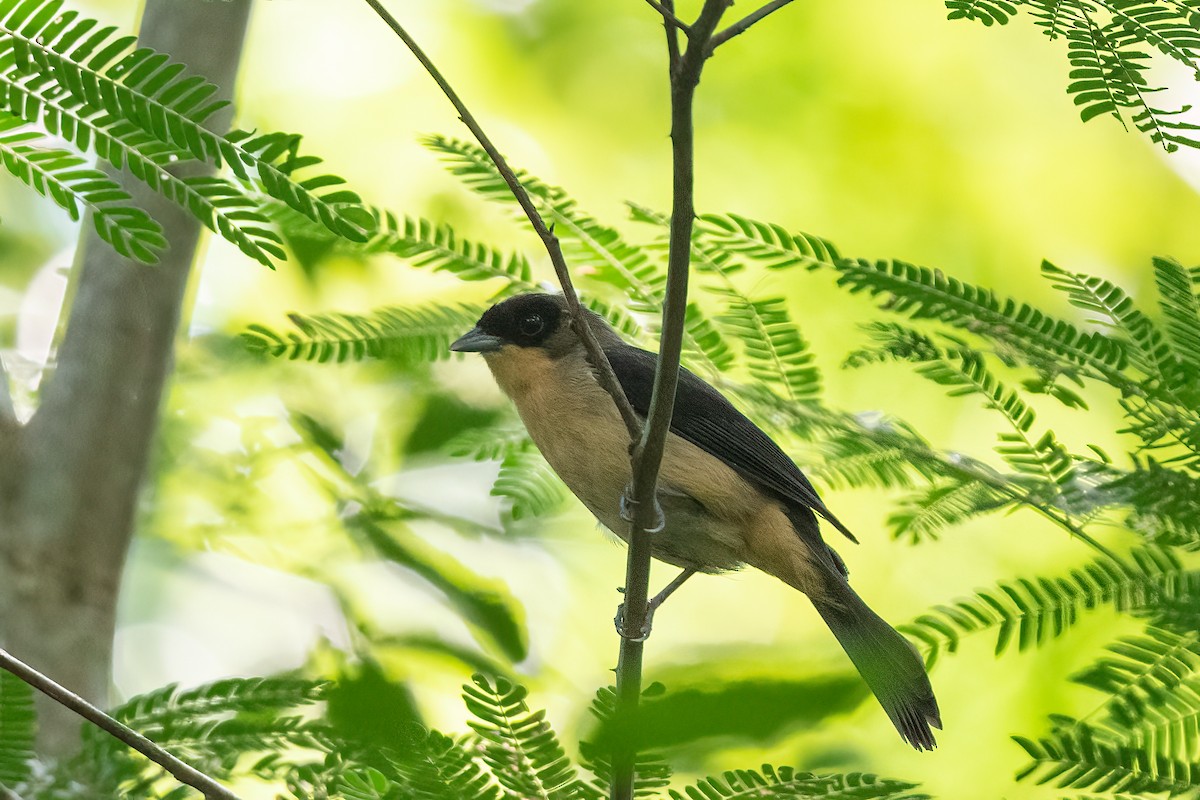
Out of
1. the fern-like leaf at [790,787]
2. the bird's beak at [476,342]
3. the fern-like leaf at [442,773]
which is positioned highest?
the bird's beak at [476,342]

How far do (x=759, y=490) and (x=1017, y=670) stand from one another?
128 centimetres

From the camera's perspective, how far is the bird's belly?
4.06 metres

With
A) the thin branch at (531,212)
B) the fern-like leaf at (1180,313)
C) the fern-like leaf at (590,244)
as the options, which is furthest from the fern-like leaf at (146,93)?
the fern-like leaf at (1180,313)

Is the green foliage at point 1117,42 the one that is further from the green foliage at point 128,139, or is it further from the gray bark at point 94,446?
the gray bark at point 94,446

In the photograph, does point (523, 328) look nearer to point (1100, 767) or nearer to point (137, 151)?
point (137, 151)

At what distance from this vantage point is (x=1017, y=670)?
4.57m

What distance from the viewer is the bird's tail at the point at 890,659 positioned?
11.0ft

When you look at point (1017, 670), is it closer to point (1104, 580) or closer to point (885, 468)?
point (885, 468)

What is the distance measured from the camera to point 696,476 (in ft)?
13.7

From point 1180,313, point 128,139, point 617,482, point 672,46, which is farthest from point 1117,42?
point 617,482

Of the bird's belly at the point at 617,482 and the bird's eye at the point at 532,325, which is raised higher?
the bird's eye at the point at 532,325

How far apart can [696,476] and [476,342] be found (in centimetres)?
96

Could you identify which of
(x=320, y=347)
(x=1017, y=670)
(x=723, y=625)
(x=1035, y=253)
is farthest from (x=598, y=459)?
(x=1035, y=253)

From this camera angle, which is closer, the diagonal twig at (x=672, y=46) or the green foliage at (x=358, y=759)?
the green foliage at (x=358, y=759)
